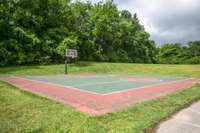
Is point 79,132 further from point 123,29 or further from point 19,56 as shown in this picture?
point 123,29

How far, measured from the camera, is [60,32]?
98.6 ft

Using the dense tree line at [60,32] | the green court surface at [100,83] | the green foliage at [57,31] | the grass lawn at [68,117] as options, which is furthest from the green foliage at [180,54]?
the grass lawn at [68,117]

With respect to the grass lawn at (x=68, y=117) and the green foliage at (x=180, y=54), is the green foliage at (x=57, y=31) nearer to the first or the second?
the grass lawn at (x=68, y=117)

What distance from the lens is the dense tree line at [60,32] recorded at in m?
25.9

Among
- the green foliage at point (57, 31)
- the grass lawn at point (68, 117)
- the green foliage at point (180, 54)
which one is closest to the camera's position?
the grass lawn at point (68, 117)

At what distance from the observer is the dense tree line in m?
25.9

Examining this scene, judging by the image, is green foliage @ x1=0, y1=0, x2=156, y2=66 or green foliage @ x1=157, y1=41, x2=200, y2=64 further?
green foliage @ x1=157, y1=41, x2=200, y2=64

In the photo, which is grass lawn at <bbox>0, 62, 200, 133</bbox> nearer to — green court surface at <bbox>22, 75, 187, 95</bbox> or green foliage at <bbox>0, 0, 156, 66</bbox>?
A: green court surface at <bbox>22, 75, 187, 95</bbox>

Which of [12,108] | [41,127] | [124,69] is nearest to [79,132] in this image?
[41,127]

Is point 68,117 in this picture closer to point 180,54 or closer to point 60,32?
point 60,32

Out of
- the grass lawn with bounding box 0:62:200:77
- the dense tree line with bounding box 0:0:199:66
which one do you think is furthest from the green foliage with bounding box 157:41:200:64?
the grass lawn with bounding box 0:62:200:77

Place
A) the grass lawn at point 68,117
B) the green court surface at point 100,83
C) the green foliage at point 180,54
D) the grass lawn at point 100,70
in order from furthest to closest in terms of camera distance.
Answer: the green foliage at point 180,54, the grass lawn at point 100,70, the green court surface at point 100,83, the grass lawn at point 68,117

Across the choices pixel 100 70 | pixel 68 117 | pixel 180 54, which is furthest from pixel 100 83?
pixel 180 54

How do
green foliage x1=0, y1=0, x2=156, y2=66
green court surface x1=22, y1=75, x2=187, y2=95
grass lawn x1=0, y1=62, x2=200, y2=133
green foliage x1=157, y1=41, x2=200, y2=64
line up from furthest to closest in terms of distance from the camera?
green foliage x1=157, y1=41, x2=200, y2=64, green foliage x1=0, y1=0, x2=156, y2=66, green court surface x1=22, y1=75, x2=187, y2=95, grass lawn x1=0, y1=62, x2=200, y2=133
